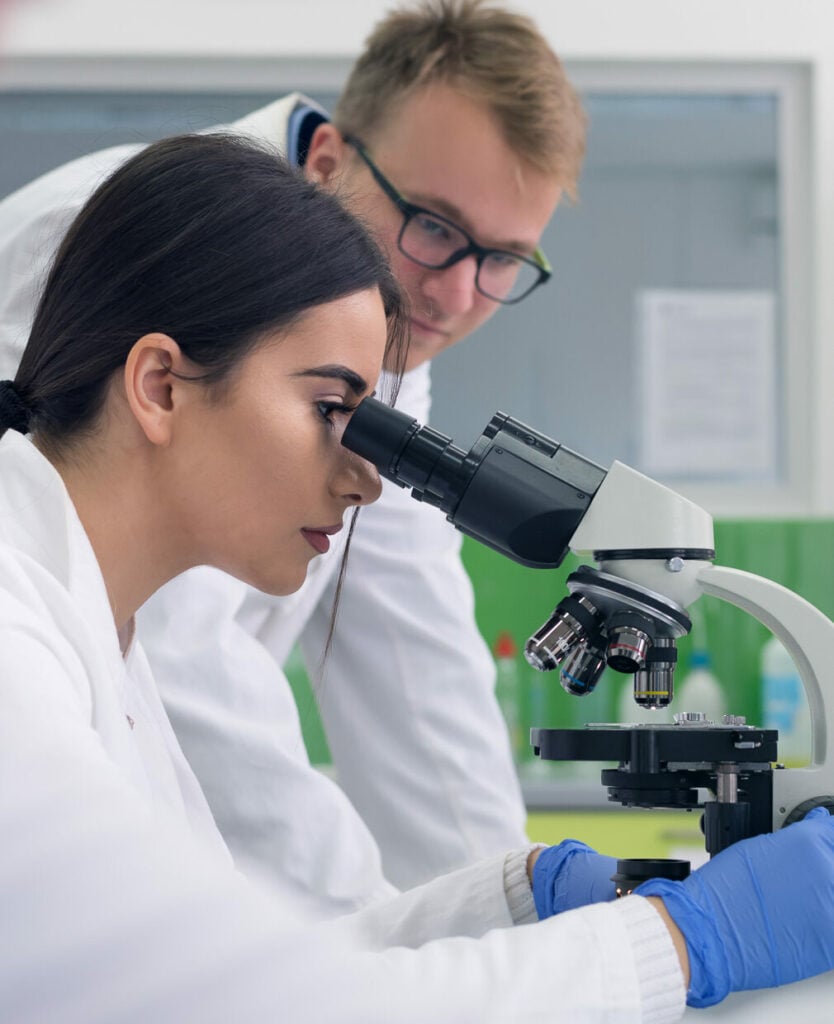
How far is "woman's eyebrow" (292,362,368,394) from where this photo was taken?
113cm

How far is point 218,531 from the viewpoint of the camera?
3.85 ft

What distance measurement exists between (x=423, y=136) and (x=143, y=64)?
184cm

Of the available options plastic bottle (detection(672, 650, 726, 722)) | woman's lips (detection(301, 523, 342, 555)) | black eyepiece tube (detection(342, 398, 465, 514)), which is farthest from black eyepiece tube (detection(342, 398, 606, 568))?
plastic bottle (detection(672, 650, 726, 722))

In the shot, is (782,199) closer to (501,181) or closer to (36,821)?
(501,181)

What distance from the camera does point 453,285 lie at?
1751 millimetres

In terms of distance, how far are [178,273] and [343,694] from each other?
0.97 metres

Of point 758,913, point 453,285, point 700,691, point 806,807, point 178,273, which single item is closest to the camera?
point 758,913

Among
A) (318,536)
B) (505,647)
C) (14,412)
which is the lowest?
(505,647)

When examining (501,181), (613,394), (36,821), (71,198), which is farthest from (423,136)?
(613,394)

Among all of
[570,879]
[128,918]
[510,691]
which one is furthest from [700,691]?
[128,918]

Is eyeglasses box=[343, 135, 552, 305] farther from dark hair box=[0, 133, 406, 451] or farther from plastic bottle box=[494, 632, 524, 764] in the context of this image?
plastic bottle box=[494, 632, 524, 764]

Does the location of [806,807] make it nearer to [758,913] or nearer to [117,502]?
[758,913]

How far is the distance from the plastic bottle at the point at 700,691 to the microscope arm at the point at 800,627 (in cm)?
195

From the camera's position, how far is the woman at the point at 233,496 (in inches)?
33.1
